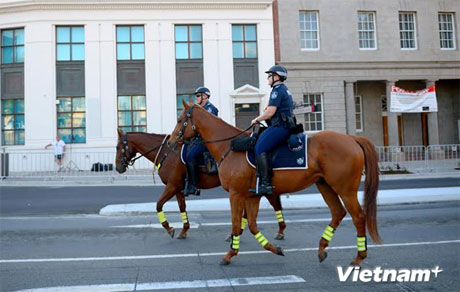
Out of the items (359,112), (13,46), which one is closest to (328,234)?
(359,112)

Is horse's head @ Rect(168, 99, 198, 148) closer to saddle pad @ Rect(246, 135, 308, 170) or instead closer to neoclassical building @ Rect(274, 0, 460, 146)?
saddle pad @ Rect(246, 135, 308, 170)

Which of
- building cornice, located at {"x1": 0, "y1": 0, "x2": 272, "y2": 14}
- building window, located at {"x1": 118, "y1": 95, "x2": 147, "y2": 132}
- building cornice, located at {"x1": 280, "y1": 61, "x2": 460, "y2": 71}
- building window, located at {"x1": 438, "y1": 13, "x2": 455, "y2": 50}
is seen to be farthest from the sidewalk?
building window, located at {"x1": 438, "y1": 13, "x2": 455, "y2": 50}

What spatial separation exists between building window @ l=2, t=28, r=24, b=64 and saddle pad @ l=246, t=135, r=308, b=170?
23849 mm

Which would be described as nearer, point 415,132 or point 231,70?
point 231,70

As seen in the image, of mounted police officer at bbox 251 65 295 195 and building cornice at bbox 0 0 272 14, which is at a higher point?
building cornice at bbox 0 0 272 14

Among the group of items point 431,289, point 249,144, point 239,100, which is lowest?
point 431,289

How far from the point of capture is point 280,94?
5.75 m

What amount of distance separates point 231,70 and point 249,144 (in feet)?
63.7

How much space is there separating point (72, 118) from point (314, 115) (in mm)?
15834

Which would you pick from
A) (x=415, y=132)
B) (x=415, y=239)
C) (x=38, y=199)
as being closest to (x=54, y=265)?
(x=415, y=239)

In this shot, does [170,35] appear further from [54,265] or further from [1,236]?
[54,265]

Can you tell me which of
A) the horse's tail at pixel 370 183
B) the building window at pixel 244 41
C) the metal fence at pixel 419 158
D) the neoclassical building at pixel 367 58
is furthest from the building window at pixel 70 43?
the horse's tail at pixel 370 183

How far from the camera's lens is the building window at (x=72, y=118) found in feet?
77.5

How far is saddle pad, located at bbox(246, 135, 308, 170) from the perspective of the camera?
18.6ft
